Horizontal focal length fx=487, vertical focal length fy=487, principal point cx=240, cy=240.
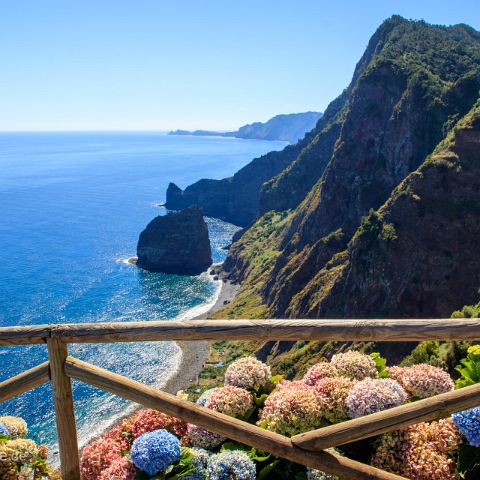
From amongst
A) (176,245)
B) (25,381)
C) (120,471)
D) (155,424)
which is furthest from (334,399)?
(176,245)

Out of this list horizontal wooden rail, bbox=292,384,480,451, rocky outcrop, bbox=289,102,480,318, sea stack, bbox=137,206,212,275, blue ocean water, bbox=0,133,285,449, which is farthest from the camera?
sea stack, bbox=137,206,212,275

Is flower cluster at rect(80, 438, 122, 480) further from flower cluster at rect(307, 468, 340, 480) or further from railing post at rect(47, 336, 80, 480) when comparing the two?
flower cluster at rect(307, 468, 340, 480)

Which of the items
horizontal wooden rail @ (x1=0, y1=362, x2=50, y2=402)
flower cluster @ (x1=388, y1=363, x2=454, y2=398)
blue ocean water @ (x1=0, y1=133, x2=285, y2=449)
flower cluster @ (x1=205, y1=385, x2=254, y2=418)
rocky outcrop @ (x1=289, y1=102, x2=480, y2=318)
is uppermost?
horizontal wooden rail @ (x1=0, y1=362, x2=50, y2=402)

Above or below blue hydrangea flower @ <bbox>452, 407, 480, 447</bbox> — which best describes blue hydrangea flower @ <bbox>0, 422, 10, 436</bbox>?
below

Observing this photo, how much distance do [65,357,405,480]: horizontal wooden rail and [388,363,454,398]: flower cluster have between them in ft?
4.98

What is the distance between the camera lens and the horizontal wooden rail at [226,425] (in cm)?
510

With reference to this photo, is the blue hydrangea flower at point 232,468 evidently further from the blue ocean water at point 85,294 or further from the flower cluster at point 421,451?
the blue ocean water at point 85,294

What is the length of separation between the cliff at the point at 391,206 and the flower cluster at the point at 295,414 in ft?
179

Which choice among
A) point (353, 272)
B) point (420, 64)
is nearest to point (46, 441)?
point (353, 272)

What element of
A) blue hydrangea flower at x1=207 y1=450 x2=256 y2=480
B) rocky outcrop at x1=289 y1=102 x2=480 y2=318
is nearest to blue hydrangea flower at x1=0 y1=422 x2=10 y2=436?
blue hydrangea flower at x1=207 y1=450 x2=256 y2=480

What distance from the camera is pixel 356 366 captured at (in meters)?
6.86

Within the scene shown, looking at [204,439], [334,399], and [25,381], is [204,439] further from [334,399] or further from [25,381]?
[25,381]

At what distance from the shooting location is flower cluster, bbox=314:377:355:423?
5.96m

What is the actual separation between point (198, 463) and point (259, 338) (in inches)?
75.8
